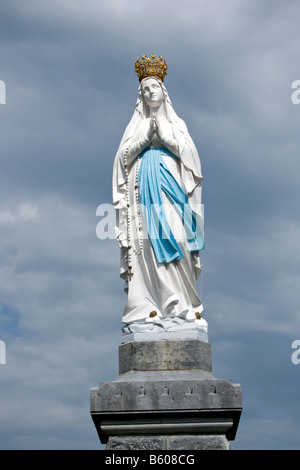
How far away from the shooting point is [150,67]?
15.7 meters

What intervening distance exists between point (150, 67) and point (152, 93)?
0.59 meters

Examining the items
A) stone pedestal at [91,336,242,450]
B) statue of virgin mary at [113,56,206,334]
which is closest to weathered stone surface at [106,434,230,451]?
stone pedestal at [91,336,242,450]

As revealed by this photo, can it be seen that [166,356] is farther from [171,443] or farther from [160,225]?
[160,225]

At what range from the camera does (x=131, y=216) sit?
49.1ft

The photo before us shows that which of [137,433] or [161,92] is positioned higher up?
[161,92]

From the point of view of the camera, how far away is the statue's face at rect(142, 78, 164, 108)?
15.5m

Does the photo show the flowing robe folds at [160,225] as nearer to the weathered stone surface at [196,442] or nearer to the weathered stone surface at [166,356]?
the weathered stone surface at [166,356]

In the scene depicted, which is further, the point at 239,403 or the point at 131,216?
the point at 131,216

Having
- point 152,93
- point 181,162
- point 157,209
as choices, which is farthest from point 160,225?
point 152,93
